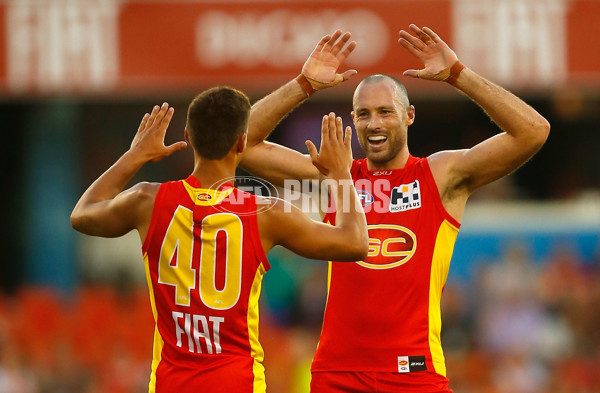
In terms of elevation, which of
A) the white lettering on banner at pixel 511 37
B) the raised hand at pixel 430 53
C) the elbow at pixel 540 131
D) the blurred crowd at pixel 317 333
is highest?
the white lettering on banner at pixel 511 37

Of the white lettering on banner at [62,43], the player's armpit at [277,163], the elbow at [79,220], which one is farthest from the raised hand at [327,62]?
the white lettering on banner at [62,43]

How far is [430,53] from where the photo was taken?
Answer: 5.75 metres

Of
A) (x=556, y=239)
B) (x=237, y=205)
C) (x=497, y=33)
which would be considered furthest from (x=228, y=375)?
(x=556, y=239)

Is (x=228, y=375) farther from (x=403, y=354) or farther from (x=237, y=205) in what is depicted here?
(x=403, y=354)

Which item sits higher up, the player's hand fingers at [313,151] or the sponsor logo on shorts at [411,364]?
the player's hand fingers at [313,151]

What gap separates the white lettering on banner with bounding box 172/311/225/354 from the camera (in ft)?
15.2

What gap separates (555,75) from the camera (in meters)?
12.3

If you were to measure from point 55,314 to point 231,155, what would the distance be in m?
7.67

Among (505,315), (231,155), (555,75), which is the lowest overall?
(505,315)

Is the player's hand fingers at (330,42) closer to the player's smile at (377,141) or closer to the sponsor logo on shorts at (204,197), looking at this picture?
the player's smile at (377,141)

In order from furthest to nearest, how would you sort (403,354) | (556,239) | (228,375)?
(556,239)
(403,354)
(228,375)

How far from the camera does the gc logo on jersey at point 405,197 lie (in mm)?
5766

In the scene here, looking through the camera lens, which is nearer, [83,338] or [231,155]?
[231,155]

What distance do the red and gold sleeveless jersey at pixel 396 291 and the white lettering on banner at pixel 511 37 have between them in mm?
6543
